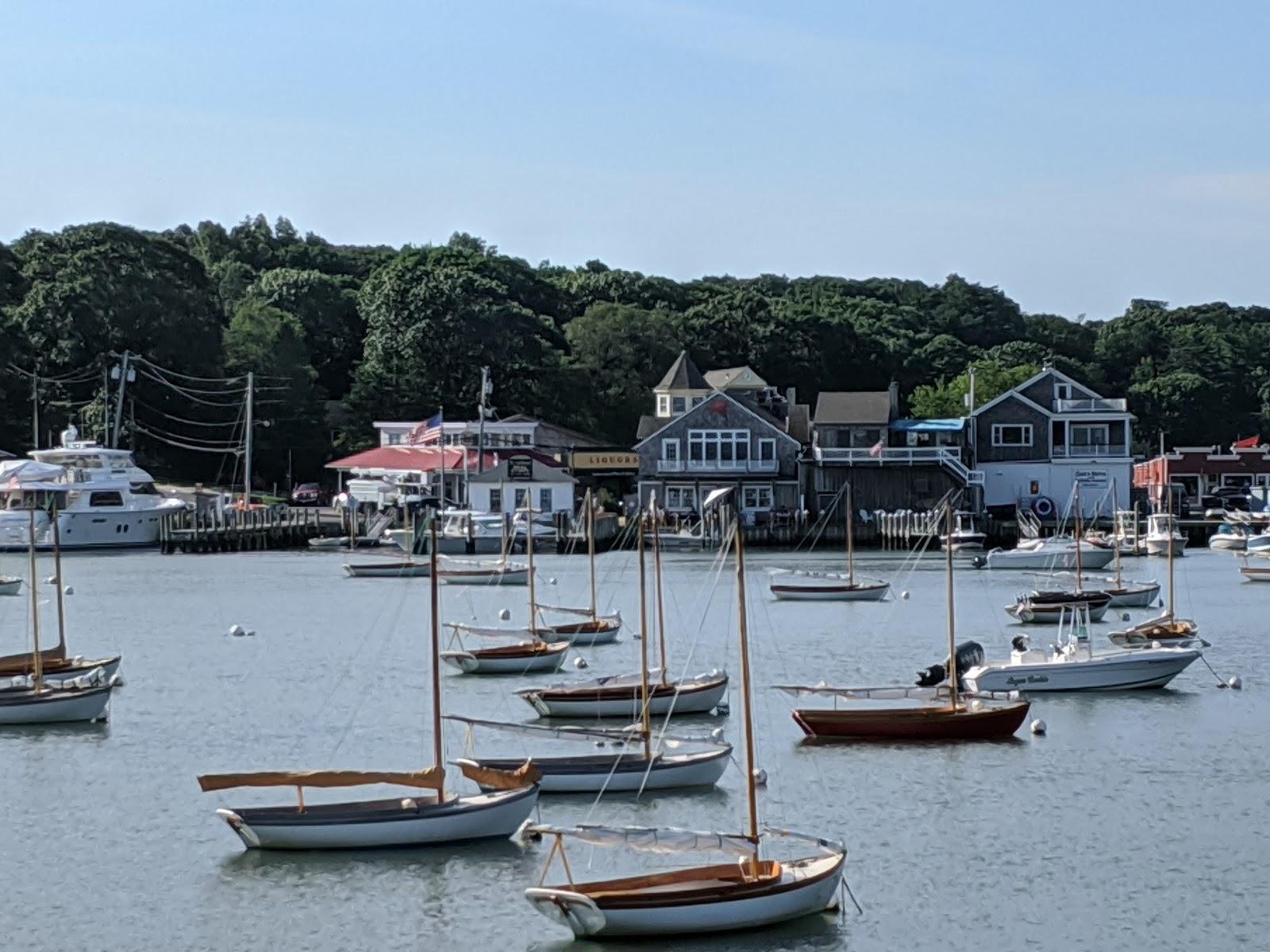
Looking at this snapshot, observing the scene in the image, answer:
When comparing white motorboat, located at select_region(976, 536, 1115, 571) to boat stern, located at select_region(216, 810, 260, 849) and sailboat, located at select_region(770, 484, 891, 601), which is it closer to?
sailboat, located at select_region(770, 484, 891, 601)

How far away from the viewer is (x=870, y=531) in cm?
9912

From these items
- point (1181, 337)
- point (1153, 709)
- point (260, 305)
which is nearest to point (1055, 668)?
point (1153, 709)

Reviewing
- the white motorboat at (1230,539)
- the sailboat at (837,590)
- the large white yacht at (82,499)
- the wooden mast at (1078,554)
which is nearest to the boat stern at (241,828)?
the wooden mast at (1078,554)

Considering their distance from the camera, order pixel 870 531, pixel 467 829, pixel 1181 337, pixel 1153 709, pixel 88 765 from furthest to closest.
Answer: pixel 1181 337 < pixel 870 531 < pixel 1153 709 < pixel 88 765 < pixel 467 829

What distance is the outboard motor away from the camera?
4122 centimetres

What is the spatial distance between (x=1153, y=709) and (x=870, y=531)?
57704 millimetres

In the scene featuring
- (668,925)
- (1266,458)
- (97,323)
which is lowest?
(668,925)

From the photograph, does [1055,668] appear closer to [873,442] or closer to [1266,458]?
[873,442]

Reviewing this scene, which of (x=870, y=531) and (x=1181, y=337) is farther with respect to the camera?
(x=1181, y=337)

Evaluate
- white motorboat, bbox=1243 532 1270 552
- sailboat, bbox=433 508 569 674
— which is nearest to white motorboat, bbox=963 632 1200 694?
sailboat, bbox=433 508 569 674

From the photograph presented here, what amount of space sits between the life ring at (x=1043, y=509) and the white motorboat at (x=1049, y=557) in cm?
1306

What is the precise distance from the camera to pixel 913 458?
3912 inches

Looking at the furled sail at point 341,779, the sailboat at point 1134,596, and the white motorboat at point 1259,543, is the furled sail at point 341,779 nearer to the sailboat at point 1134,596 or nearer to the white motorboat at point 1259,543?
the sailboat at point 1134,596

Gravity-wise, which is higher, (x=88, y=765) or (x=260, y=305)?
(x=260, y=305)
